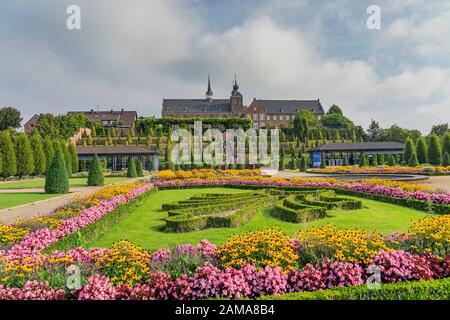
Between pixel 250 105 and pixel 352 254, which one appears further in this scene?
pixel 250 105

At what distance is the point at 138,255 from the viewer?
5648 millimetres

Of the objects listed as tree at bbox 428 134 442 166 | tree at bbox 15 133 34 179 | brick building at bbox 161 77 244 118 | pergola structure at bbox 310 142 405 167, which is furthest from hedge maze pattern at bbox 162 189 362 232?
brick building at bbox 161 77 244 118

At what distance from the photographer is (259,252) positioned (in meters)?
5.74

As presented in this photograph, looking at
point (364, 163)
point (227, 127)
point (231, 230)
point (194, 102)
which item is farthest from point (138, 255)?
point (194, 102)

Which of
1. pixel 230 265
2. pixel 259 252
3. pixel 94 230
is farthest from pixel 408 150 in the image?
pixel 230 265

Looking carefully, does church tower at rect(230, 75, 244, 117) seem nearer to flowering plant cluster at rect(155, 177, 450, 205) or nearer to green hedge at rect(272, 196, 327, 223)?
flowering plant cluster at rect(155, 177, 450, 205)

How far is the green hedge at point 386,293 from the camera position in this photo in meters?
4.68

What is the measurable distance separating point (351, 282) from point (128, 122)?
98.8m

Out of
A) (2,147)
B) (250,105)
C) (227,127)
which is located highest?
(250,105)

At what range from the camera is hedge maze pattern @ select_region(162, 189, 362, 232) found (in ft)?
34.3

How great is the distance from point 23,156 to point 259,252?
3665cm

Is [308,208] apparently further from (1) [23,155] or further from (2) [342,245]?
(1) [23,155]
